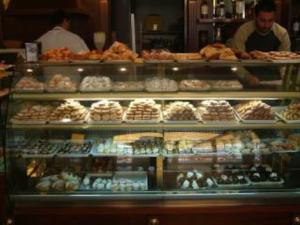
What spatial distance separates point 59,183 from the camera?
309cm

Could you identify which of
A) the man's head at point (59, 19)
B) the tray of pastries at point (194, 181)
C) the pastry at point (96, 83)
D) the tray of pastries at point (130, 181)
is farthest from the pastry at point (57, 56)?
the man's head at point (59, 19)

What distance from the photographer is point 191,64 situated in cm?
308

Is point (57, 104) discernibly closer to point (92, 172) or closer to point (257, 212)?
point (92, 172)

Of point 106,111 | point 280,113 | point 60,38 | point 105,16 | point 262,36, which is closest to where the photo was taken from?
point 106,111

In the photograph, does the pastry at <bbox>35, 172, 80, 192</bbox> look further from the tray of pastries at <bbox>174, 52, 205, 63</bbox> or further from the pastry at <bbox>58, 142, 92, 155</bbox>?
the tray of pastries at <bbox>174, 52, 205, 63</bbox>

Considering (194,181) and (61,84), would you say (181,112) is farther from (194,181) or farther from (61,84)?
(61,84)

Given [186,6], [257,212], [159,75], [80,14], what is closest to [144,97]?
[159,75]

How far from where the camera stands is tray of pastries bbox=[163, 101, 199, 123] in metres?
3.12

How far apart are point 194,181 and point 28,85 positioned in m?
1.40

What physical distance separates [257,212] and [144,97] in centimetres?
113

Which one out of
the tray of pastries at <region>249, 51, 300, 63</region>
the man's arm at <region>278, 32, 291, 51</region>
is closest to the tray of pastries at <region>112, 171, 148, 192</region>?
the tray of pastries at <region>249, 51, 300, 63</region>

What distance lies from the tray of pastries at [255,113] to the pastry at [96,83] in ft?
3.29

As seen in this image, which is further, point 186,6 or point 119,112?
point 186,6

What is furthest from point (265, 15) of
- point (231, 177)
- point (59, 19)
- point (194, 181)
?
point (59, 19)
